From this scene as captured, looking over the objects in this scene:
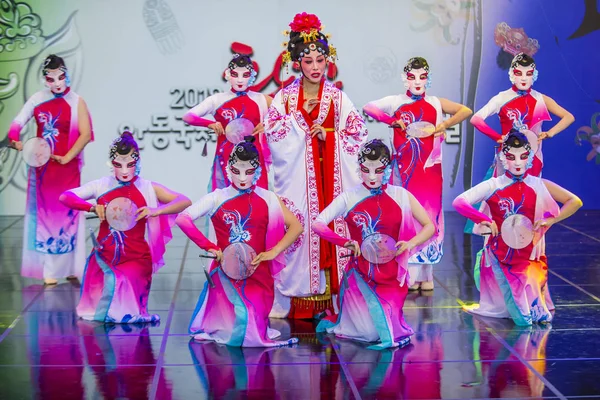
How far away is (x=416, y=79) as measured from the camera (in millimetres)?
7152

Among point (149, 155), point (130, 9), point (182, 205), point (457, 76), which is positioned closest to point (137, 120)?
point (149, 155)

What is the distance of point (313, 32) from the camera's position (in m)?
6.22

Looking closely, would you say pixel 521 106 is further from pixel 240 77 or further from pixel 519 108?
pixel 240 77

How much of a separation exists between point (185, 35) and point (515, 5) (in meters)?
3.30

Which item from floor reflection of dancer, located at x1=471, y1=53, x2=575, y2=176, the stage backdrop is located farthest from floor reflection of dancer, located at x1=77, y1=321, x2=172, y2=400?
the stage backdrop

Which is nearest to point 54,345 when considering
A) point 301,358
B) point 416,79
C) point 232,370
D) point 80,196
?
point 80,196

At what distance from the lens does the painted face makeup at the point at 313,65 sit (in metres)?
6.14

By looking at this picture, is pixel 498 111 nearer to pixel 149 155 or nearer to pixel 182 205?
pixel 182 205

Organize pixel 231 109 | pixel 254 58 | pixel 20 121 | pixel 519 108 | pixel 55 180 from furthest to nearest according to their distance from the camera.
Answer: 1. pixel 254 58
2. pixel 519 108
3. pixel 231 109
4. pixel 55 180
5. pixel 20 121

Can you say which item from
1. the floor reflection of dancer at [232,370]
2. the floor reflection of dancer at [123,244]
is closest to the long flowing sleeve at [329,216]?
the floor reflection of dancer at [232,370]

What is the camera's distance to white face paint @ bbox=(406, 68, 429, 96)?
7.14 meters

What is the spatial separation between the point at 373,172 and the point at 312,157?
732mm

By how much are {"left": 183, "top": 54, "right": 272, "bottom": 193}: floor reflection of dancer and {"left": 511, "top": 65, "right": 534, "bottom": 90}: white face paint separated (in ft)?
5.73

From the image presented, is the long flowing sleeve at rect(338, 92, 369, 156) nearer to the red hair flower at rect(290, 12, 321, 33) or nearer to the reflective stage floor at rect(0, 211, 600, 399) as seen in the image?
the red hair flower at rect(290, 12, 321, 33)
